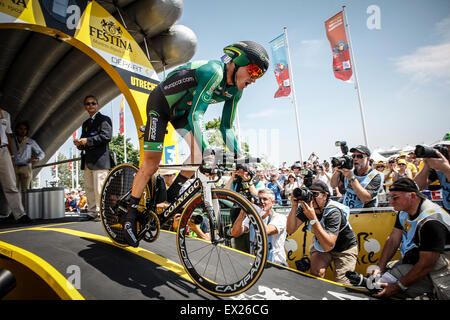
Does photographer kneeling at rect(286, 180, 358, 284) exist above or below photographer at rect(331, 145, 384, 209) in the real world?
below

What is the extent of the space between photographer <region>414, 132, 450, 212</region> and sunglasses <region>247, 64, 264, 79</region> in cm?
237

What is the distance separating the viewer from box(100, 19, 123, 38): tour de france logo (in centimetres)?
712

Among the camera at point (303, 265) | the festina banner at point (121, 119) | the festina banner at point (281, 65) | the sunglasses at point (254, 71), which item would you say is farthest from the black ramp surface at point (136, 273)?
the festina banner at point (121, 119)

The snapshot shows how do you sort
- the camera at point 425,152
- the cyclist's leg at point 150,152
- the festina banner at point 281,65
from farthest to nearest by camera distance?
the festina banner at point 281,65
the camera at point 425,152
the cyclist's leg at point 150,152

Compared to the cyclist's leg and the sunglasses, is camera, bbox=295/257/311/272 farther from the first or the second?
the sunglasses

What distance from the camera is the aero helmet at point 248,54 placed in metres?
2.62

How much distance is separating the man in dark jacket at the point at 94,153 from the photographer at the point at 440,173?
16.6 feet

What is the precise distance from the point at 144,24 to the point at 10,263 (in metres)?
8.24

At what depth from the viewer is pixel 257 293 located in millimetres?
2506

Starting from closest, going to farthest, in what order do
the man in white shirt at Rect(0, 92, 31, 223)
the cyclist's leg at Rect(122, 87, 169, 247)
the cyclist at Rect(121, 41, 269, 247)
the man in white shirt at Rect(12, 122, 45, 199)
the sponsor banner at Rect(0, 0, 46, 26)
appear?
the cyclist at Rect(121, 41, 269, 247) < the cyclist's leg at Rect(122, 87, 169, 247) < the man in white shirt at Rect(0, 92, 31, 223) < the sponsor banner at Rect(0, 0, 46, 26) < the man in white shirt at Rect(12, 122, 45, 199)

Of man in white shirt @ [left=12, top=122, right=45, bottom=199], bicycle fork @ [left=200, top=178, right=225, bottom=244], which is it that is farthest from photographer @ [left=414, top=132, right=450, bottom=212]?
man in white shirt @ [left=12, top=122, right=45, bottom=199]

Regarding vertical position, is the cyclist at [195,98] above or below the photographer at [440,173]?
above

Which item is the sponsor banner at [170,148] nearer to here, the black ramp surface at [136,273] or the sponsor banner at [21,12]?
the sponsor banner at [21,12]

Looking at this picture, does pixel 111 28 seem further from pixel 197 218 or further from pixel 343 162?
pixel 343 162
